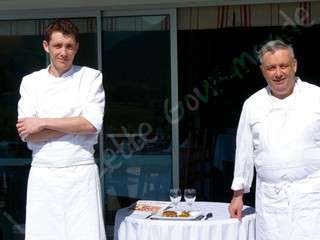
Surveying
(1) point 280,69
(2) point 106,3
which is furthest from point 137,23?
(1) point 280,69

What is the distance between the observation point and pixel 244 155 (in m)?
3.27

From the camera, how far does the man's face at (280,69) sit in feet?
9.99

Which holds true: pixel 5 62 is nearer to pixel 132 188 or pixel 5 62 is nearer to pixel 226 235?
pixel 132 188

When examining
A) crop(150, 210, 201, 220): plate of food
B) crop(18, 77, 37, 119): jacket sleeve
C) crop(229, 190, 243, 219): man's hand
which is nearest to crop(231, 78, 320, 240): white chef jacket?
crop(229, 190, 243, 219): man's hand

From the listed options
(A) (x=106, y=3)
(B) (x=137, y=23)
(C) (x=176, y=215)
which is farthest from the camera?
(B) (x=137, y=23)

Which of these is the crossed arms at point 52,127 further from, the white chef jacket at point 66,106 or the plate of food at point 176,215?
the plate of food at point 176,215

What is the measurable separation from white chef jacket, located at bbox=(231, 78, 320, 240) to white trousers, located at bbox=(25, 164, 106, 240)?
2.80 ft

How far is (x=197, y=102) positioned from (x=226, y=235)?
115 inches

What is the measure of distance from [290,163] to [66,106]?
111 cm

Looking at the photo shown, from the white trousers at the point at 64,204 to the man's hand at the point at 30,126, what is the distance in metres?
0.20

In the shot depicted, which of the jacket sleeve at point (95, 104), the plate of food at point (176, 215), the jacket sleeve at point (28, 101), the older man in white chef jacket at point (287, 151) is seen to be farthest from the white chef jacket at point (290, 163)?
the jacket sleeve at point (28, 101)

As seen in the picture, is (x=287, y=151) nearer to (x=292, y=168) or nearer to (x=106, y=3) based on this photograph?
(x=292, y=168)

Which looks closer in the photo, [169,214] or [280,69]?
[280,69]

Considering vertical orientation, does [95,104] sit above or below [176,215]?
above
